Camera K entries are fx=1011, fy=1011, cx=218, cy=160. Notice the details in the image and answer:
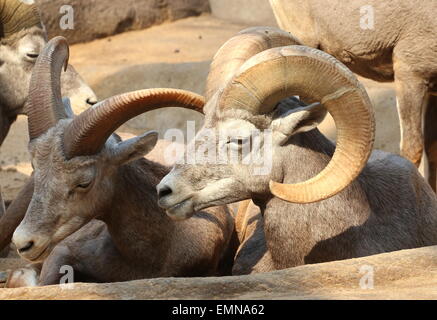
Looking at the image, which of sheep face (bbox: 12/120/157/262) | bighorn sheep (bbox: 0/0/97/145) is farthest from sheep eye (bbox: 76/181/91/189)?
bighorn sheep (bbox: 0/0/97/145)

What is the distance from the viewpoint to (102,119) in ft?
21.8

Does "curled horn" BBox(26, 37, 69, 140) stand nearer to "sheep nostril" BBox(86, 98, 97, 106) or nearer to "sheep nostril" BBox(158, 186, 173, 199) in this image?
"sheep nostril" BBox(158, 186, 173, 199)

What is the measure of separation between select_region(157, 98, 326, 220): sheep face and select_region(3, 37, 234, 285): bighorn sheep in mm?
629

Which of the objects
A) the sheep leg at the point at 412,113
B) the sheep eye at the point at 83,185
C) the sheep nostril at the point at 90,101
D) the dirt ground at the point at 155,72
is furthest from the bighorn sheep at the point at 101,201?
the dirt ground at the point at 155,72

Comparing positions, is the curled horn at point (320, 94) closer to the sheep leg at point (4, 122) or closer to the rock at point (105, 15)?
the sheep leg at point (4, 122)

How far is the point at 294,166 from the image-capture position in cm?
647

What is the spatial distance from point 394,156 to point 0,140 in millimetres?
3893

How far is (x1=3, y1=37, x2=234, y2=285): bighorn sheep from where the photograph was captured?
6.62 m

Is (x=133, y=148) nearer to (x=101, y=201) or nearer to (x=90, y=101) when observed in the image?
(x=101, y=201)

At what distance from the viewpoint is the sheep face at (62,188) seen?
257 inches

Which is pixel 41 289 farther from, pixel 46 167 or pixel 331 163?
pixel 331 163

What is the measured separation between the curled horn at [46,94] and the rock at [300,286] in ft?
5.68

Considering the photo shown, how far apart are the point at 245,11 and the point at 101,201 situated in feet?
43.0
